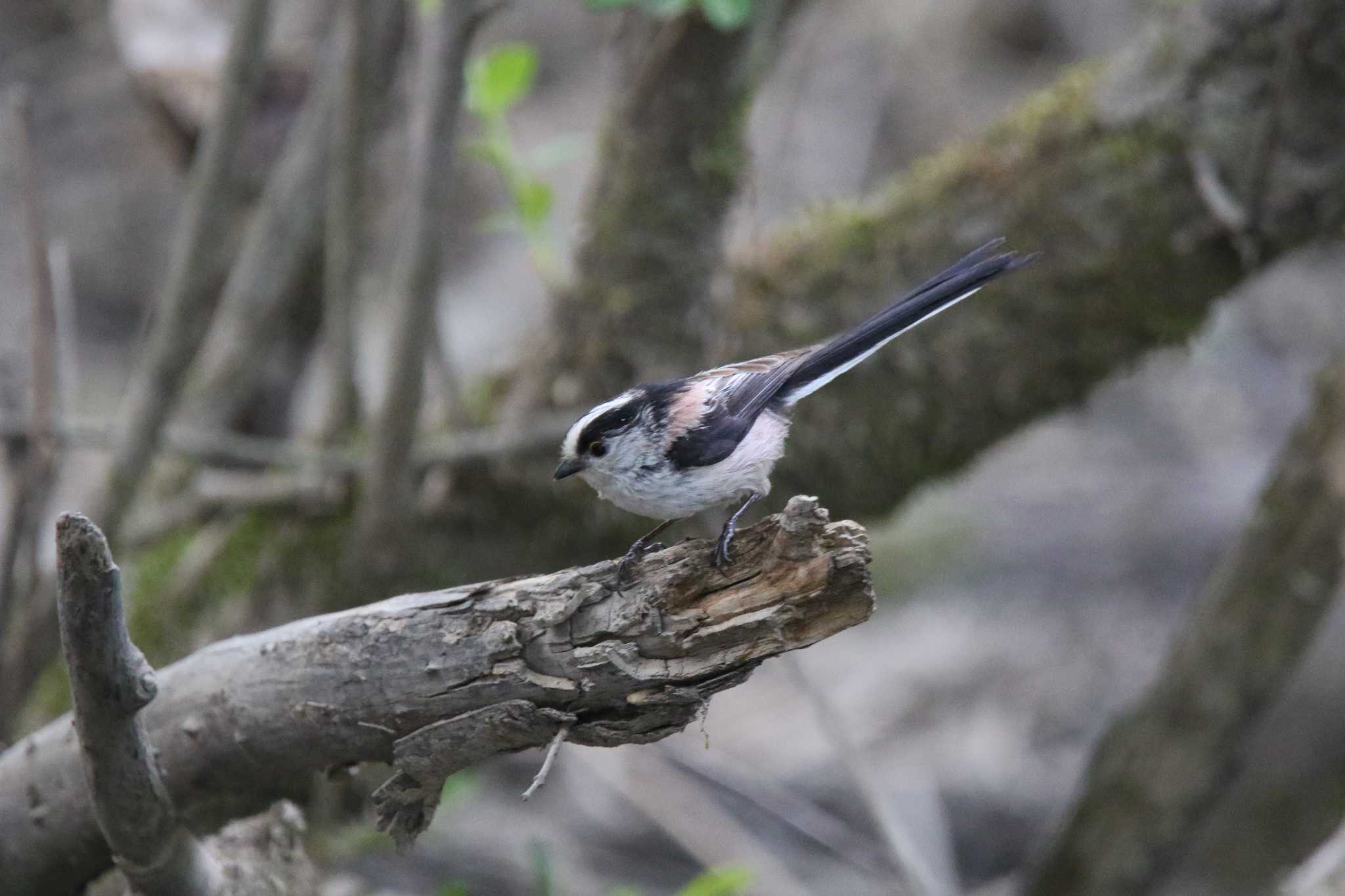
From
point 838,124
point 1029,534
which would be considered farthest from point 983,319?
point 838,124

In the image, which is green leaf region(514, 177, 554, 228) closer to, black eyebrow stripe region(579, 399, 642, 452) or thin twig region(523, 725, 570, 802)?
black eyebrow stripe region(579, 399, 642, 452)

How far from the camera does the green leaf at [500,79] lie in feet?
12.8

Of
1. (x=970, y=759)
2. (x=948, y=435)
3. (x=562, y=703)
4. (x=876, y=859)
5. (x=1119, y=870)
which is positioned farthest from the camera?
(x=970, y=759)

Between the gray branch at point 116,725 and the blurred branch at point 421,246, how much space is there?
60.5 inches

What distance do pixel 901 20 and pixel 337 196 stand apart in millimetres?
7578

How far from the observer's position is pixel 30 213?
11.9ft

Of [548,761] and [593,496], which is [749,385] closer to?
[548,761]

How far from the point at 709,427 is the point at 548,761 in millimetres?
994

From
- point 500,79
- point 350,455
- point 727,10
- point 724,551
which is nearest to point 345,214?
point 500,79

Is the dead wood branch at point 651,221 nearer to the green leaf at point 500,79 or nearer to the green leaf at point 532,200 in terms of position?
the green leaf at point 532,200

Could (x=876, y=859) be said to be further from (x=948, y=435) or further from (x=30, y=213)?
(x=30, y=213)

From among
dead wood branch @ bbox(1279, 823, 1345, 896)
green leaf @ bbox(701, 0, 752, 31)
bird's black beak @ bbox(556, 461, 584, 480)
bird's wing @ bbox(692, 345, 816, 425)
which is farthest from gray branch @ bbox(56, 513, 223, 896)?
dead wood branch @ bbox(1279, 823, 1345, 896)

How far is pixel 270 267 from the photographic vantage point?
4660 millimetres

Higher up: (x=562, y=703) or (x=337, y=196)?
(x=337, y=196)
